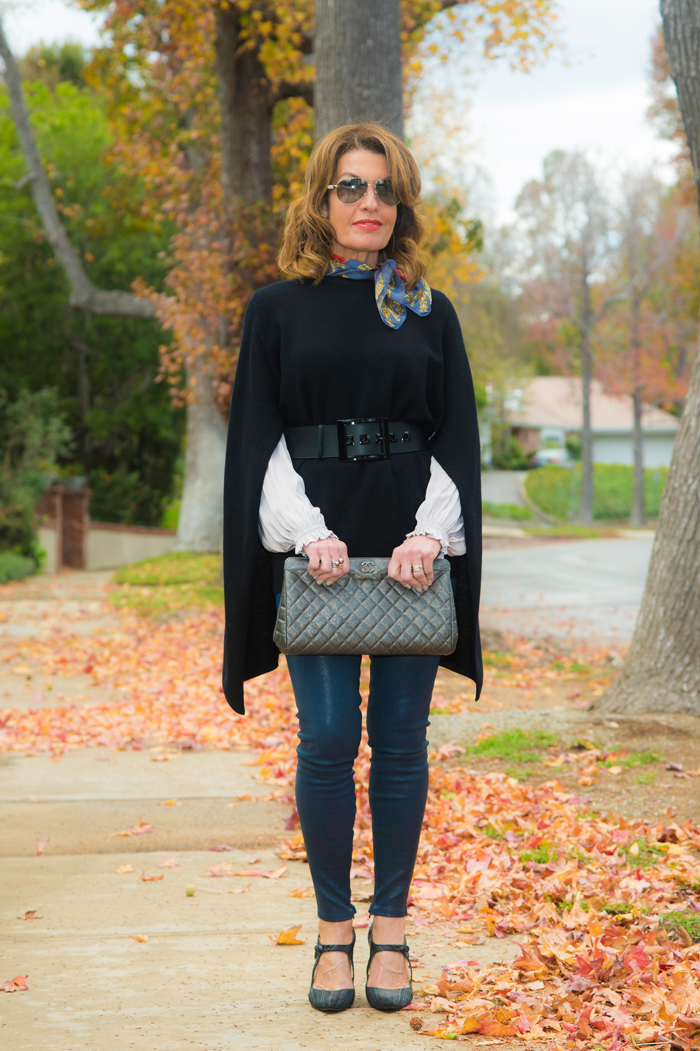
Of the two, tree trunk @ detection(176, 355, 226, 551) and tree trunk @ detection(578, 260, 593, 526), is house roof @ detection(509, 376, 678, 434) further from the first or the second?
tree trunk @ detection(176, 355, 226, 551)

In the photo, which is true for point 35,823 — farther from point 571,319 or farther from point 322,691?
point 571,319

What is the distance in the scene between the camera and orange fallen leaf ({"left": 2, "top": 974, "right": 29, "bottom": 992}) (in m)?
2.42

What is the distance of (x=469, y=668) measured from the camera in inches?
103

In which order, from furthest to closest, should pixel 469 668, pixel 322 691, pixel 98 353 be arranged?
pixel 98 353 → pixel 469 668 → pixel 322 691

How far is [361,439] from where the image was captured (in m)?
2.39

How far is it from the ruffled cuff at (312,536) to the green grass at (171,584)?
893 cm

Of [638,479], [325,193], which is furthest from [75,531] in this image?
[325,193]

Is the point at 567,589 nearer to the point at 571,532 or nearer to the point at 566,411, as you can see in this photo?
the point at 571,532

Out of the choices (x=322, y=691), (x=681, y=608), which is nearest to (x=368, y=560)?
(x=322, y=691)

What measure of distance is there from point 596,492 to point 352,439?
35.6 meters

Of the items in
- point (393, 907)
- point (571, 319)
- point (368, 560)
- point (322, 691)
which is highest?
point (571, 319)

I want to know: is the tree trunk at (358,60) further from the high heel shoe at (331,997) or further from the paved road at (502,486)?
the paved road at (502,486)

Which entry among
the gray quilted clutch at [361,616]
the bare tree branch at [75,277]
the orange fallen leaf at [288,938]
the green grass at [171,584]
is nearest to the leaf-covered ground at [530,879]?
the orange fallen leaf at [288,938]

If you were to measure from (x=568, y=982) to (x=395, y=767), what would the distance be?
65 cm
